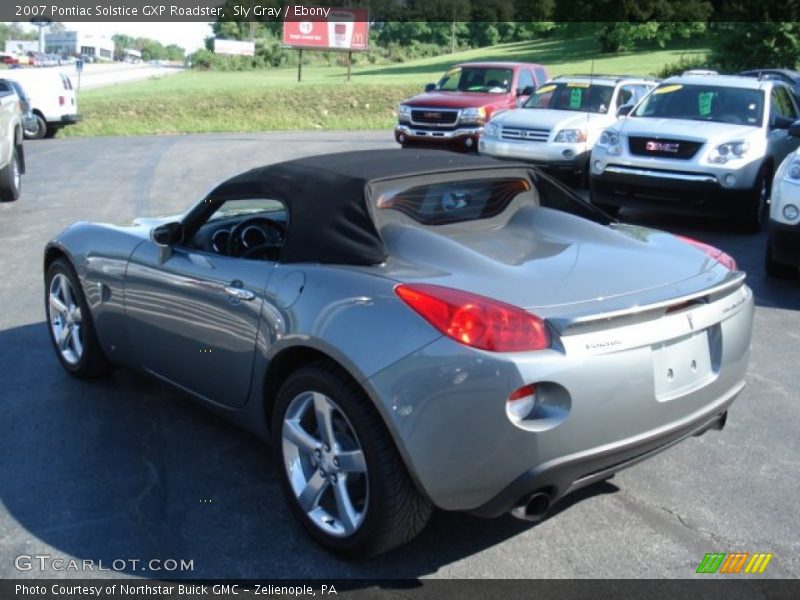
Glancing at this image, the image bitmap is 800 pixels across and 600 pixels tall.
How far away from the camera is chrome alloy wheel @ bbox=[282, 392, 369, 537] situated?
3.42m

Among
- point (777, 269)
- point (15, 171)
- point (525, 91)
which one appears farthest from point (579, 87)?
point (15, 171)

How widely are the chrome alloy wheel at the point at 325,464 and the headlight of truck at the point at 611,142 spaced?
774cm

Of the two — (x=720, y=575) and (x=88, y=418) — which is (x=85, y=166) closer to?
(x=88, y=418)

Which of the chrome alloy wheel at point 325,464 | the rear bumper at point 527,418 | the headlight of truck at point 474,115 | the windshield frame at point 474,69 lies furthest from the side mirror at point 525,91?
the rear bumper at point 527,418

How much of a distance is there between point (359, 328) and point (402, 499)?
24.7 inches

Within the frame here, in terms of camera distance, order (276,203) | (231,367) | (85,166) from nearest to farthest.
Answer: (231,367)
(276,203)
(85,166)

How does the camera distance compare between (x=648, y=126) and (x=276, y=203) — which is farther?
(x=648, y=126)

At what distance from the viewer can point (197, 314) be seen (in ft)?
13.8

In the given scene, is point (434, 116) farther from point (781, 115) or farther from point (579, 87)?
point (781, 115)

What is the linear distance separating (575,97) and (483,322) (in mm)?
11761

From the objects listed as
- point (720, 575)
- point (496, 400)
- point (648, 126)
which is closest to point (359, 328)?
point (496, 400)

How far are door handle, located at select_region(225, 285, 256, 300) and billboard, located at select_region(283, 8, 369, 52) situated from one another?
181 feet

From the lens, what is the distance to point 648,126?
10.6m

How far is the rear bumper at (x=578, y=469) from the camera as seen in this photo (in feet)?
10.1
